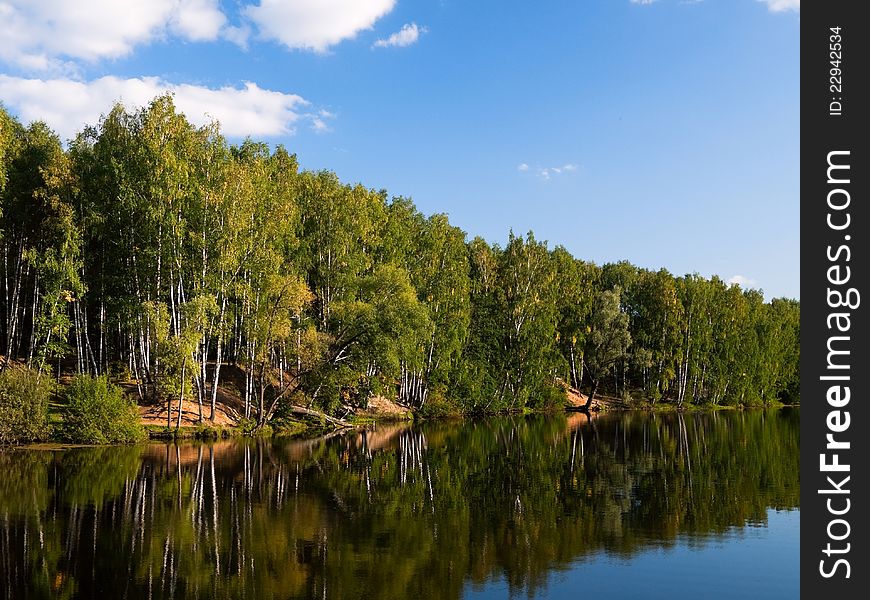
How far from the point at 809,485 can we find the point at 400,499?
15834 mm

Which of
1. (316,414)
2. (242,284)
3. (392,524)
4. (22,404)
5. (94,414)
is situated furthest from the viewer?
(316,414)

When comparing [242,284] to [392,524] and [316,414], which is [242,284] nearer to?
[316,414]

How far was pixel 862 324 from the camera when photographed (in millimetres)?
15477

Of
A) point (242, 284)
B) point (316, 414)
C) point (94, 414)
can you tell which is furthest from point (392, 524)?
point (316, 414)

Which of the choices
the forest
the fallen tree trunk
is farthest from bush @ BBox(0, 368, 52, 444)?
the fallen tree trunk

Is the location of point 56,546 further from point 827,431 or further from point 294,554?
point 827,431

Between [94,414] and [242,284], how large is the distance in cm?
1266

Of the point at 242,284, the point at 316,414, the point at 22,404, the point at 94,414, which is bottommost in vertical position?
the point at 316,414

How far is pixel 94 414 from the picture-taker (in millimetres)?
41656

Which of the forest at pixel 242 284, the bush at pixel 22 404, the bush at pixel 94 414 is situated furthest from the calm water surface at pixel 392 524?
the forest at pixel 242 284

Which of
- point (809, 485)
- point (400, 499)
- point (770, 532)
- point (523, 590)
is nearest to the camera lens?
point (809, 485)

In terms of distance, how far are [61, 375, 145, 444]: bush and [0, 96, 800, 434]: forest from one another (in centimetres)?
253

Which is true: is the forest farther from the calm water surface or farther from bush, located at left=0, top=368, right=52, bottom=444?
the calm water surface

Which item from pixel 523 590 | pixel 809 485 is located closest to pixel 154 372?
pixel 523 590
